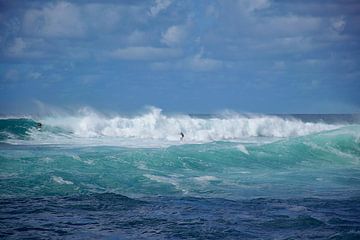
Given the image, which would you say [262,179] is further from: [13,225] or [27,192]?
[13,225]

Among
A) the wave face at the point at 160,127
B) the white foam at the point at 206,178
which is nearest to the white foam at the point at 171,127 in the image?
the wave face at the point at 160,127

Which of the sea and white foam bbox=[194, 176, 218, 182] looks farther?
white foam bbox=[194, 176, 218, 182]

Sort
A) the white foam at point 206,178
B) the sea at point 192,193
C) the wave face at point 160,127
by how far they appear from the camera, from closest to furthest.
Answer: the sea at point 192,193
the white foam at point 206,178
the wave face at point 160,127

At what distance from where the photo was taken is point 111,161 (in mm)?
18703

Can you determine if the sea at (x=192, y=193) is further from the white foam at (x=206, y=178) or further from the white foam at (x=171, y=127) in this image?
the white foam at (x=171, y=127)

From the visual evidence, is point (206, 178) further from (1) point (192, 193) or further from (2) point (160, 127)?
(2) point (160, 127)

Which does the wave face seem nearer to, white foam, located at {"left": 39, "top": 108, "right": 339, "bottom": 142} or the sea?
white foam, located at {"left": 39, "top": 108, "right": 339, "bottom": 142}

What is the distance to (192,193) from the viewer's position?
42.9 feet

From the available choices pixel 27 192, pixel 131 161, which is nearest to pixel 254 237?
pixel 27 192

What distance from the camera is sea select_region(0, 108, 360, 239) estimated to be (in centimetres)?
901

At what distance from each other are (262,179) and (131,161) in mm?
5556

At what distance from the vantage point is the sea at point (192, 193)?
9.01 m

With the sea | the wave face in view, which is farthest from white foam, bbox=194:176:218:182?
the wave face

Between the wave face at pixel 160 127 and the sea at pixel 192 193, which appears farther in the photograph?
the wave face at pixel 160 127
